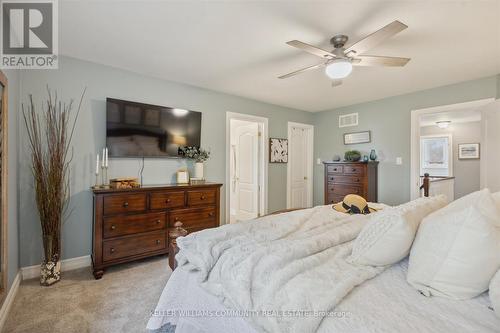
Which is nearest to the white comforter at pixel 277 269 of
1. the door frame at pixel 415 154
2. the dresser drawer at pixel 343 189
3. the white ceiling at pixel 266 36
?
the white ceiling at pixel 266 36

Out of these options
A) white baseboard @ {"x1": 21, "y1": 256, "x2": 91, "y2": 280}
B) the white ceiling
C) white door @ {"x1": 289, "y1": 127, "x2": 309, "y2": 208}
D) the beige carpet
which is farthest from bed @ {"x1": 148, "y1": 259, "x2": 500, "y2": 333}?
white door @ {"x1": 289, "y1": 127, "x2": 309, "y2": 208}

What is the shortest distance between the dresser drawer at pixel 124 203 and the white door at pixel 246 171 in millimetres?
2396

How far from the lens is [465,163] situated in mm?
5859

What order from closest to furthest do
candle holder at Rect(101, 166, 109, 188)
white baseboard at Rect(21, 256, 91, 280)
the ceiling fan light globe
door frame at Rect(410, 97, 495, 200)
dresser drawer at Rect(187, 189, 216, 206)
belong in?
the ceiling fan light globe < white baseboard at Rect(21, 256, 91, 280) < candle holder at Rect(101, 166, 109, 188) < dresser drawer at Rect(187, 189, 216, 206) < door frame at Rect(410, 97, 495, 200)

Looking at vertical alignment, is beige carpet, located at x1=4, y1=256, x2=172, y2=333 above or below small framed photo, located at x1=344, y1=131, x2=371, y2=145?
below

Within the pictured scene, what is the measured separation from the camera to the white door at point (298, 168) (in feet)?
16.6

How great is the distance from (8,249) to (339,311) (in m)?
2.71

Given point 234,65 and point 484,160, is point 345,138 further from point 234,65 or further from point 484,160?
point 234,65

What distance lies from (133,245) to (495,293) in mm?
2912

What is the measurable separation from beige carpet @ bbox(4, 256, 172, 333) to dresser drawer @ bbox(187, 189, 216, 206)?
87 cm

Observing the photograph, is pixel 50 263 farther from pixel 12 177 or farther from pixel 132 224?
pixel 12 177

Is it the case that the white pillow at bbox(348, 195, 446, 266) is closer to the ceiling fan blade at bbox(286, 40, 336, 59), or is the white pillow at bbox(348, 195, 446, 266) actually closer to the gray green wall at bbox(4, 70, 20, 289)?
the ceiling fan blade at bbox(286, 40, 336, 59)

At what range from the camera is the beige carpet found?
5.68 ft

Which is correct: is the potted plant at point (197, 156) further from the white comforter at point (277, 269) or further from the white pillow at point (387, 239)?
the white pillow at point (387, 239)
